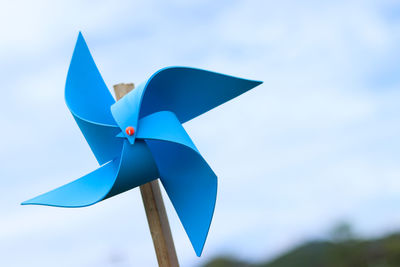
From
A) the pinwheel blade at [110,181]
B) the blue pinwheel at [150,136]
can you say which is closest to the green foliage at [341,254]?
the blue pinwheel at [150,136]

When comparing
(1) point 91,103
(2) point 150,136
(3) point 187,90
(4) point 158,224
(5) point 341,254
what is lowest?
(4) point 158,224

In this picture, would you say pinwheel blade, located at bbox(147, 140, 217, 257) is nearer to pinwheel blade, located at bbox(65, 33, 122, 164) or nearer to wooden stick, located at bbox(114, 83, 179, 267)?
wooden stick, located at bbox(114, 83, 179, 267)

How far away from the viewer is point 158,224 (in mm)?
3025

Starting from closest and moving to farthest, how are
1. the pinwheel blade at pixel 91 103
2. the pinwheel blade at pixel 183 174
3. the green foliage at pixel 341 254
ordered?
the pinwheel blade at pixel 183 174, the pinwheel blade at pixel 91 103, the green foliage at pixel 341 254

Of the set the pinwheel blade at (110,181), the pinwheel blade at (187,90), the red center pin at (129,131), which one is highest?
the pinwheel blade at (187,90)

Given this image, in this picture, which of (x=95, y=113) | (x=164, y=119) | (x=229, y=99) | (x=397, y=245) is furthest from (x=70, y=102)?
(x=397, y=245)

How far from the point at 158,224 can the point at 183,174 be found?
329mm

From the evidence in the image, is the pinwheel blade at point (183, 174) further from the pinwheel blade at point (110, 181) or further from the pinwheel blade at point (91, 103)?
the pinwheel blade at point (91, 103)

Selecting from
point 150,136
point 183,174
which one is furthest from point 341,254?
point 150,136

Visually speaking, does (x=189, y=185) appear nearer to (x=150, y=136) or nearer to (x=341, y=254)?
(x=150, y=136)

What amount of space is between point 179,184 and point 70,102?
2.41 feet

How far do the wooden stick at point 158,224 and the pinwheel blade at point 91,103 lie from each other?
0.91ft

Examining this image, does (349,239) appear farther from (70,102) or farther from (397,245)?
(70,102)

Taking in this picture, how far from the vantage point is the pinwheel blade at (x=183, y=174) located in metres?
2.78
